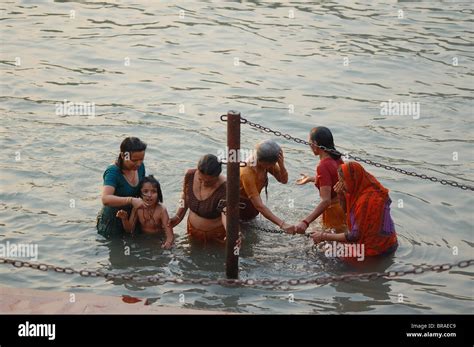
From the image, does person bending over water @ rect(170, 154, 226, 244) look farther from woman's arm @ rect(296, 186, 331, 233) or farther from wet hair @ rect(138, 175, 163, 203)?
woman's arm @ rect(296, 186, 331, 233)

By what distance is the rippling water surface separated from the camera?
391 inches

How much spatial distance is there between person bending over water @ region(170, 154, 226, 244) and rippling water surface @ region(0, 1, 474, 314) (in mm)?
222

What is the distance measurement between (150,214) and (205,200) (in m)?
0.74

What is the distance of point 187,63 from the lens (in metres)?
17.2

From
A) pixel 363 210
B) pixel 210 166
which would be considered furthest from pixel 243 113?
pixel 363 210

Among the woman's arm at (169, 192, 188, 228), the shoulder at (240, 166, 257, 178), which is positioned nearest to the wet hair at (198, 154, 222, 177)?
the shoulder at (240, 166, 257, 178)

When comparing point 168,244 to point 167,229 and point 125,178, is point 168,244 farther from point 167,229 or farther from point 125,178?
point 125,178

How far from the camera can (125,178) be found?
10.1 m

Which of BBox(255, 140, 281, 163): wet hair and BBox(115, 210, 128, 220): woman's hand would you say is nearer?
BBox(255, 140, 281, 163): wet hair

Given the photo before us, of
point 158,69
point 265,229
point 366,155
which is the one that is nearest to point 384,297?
point 265,229
